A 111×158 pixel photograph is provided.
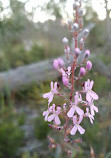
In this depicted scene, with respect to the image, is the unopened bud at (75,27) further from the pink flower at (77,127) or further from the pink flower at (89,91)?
the pink flower at (77,127)

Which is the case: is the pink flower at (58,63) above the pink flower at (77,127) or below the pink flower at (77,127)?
above

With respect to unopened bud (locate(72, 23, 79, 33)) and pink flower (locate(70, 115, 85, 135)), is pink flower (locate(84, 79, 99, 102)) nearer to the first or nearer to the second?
pink flower (locate(70, 115, 85, 135))

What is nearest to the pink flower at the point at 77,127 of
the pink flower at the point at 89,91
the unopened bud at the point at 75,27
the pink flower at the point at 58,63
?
the pink flower at the point at 89,91

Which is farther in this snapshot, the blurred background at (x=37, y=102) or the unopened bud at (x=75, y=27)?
the blurred background at (x=37, y=102)

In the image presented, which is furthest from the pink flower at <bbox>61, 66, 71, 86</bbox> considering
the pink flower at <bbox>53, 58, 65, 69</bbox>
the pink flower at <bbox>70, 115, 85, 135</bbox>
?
the pink flower at <bbox>70, 115, 85, 135</bbox>

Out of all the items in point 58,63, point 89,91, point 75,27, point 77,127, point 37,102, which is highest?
point 75,27

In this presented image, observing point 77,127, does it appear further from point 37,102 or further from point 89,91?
point 37,102

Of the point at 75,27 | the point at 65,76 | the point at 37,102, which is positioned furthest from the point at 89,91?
the point at 37,102

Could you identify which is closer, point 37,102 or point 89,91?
point 89,91

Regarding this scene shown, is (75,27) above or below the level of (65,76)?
above

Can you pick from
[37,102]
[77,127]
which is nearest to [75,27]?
[77,127]

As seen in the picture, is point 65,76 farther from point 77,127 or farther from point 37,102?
point 37,102

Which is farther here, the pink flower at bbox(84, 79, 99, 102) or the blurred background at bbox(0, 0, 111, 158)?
the blurred background at bbox(0, 0, 111, 158)
